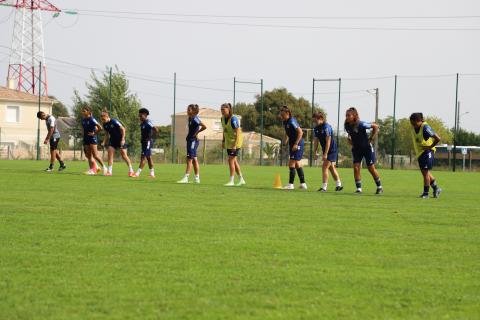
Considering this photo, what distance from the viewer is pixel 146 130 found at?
22.0 m

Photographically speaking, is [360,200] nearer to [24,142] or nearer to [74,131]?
[74,131]

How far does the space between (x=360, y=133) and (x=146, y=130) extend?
701 cm

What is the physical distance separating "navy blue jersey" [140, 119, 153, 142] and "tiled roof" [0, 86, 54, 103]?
1664 inches

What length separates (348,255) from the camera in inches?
288

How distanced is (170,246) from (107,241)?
2.35 feet

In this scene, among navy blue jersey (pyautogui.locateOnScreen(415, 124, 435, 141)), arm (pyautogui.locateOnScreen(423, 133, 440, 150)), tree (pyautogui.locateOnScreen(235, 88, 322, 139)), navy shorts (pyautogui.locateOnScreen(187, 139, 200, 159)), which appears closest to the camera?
arm (pyautogui.locateOnScreen(423, 133, 440, 150))

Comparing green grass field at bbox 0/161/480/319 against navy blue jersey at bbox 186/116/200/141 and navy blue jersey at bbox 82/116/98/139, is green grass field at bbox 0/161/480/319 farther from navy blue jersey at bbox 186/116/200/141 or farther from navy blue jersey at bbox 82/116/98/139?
navy blue jersey at bbox 82/116/98/139

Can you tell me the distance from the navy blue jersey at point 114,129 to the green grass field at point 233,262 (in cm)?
1013

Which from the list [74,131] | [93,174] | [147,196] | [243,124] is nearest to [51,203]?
[147,196]

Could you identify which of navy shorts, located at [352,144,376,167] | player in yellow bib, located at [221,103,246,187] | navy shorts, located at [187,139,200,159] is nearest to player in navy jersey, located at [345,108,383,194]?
navy shorts, located at [352,144,376,167]

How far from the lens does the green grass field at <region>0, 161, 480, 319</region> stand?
518 cm

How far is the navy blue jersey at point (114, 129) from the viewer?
2251cm

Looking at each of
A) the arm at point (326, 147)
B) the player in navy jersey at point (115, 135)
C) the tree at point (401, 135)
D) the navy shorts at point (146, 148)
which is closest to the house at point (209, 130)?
the tree at point (401, 135)

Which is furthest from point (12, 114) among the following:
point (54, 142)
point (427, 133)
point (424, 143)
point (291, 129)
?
point (427, 133)
